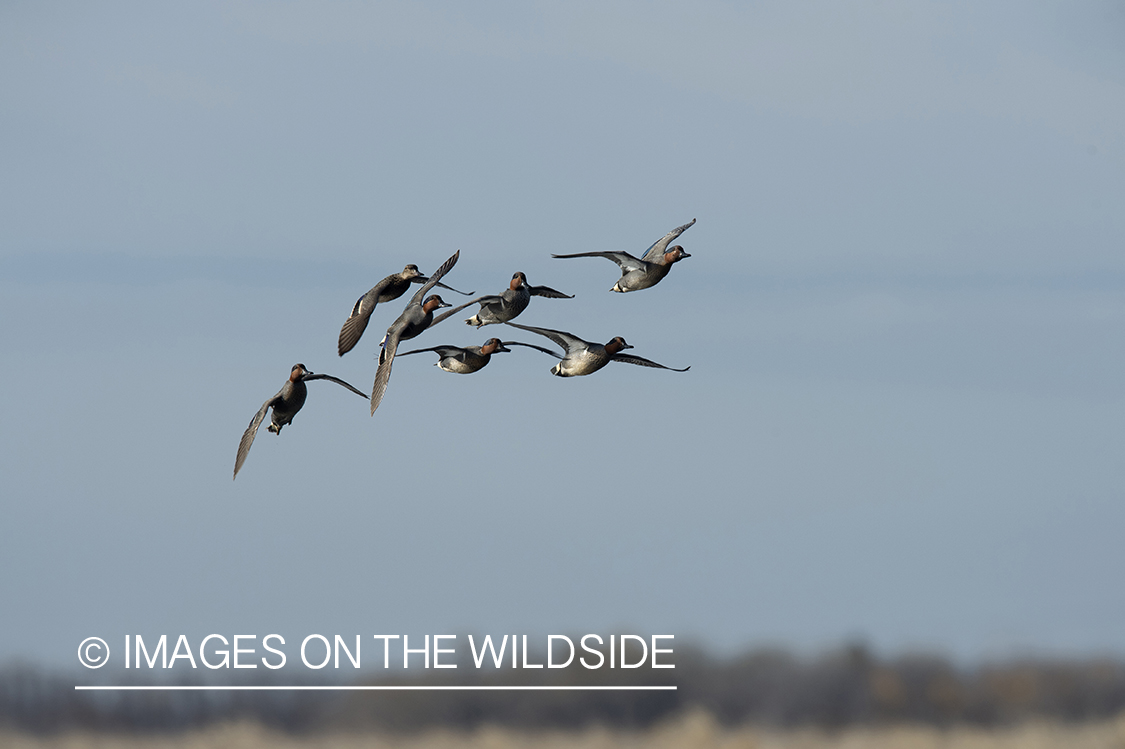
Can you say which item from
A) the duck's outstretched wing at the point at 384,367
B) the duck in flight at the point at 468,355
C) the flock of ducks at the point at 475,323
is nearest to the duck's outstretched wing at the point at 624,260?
the flock of ducks at the point at 475,323

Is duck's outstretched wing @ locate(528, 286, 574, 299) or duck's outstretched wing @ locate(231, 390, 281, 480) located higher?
duck's outstretched wing @ locate(528, 286, 574, 299)

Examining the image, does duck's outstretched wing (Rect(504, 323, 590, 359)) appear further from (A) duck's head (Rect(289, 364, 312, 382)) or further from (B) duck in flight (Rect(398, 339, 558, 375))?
(A) duck's head (Rect(289, 364, 312, 382))

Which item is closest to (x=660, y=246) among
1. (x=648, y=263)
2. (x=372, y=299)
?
(x=648, y=263)

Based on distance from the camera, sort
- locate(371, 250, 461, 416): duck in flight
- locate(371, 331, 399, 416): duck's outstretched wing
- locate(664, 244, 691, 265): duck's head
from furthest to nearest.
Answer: locate(664, 244, 691, 265): duck's head
locate(371, 250, 461, 416): duck in flight
locate(371, 331, 399, 416): duck's outstretched wing

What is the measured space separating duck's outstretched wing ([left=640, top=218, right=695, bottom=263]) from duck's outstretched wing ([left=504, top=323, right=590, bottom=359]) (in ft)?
3.98

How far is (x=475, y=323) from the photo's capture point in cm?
1590

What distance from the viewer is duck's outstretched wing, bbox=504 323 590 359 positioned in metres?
16.1

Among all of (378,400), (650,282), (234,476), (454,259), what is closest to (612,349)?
(650,282)

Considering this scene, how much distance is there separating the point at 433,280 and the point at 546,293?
1.58m

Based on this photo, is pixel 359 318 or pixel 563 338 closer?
pixel 359 318

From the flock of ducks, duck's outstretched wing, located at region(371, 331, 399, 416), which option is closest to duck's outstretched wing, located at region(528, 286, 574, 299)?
the flock of ducks

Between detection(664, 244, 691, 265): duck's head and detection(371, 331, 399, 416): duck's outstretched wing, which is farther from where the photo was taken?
detection(664, 244, 691, 265): duck's head

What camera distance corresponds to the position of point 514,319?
15781 mm

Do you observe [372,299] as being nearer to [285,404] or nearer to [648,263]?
[285,404]
